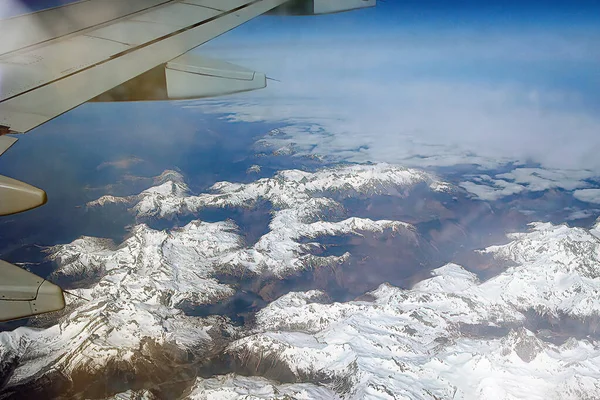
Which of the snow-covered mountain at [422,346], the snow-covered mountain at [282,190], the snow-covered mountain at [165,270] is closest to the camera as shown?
the snow-covered mountain at [422,346]

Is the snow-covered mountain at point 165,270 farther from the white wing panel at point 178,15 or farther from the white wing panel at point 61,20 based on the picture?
the white wing panel at point 178,15

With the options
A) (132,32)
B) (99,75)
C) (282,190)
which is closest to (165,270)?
(282,190)

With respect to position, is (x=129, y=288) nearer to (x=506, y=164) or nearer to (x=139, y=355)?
(x=139, y=355)

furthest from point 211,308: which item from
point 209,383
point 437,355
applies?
point 437,355

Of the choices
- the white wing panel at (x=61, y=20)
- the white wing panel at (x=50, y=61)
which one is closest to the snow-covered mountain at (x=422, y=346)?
the white wing panel at (x=61, y=20)

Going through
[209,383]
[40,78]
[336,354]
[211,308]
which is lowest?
[336,354]

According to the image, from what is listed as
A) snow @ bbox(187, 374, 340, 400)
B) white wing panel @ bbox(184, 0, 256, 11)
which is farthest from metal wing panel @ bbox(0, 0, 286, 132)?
snow @ bbox(187, 374, 340, 400)

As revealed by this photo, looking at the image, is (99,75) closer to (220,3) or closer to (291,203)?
(220,3)
